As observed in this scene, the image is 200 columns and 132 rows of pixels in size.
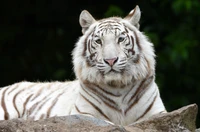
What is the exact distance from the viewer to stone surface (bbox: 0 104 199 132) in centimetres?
613

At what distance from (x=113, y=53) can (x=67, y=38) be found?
6898 mm

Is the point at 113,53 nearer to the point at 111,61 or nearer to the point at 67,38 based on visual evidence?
the point at 111,61

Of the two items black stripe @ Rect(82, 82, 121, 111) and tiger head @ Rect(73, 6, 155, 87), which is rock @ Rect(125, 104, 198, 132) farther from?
black stripe @ Rect(82, 82, 121, 111)

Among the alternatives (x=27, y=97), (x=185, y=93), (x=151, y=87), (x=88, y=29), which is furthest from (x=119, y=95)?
(x=185, y=93)

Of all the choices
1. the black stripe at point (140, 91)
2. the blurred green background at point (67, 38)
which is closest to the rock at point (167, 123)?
the black stripe at point (140, 91)

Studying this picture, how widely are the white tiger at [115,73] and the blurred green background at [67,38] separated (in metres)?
4.83

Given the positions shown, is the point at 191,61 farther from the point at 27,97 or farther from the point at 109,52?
the point at 109,52

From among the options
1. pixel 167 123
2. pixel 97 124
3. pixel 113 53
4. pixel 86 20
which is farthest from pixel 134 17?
pixel 97 124

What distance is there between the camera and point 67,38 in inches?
581

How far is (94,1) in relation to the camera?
14758mm

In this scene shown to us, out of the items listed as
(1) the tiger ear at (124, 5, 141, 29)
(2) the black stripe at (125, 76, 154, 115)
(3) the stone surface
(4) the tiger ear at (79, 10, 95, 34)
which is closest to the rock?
(3) the stone surface

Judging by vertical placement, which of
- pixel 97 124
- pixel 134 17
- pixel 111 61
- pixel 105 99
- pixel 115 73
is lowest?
pixel 105 99

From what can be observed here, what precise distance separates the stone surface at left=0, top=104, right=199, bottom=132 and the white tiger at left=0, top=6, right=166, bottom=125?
60.2 inches

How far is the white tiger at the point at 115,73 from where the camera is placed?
8.08m
